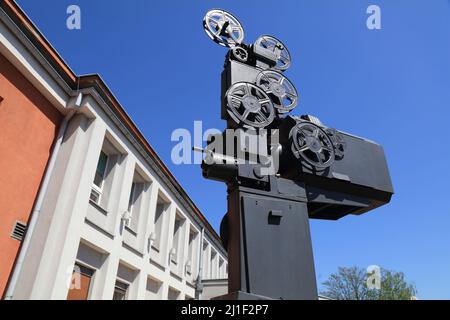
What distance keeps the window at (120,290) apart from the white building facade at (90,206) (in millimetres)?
35

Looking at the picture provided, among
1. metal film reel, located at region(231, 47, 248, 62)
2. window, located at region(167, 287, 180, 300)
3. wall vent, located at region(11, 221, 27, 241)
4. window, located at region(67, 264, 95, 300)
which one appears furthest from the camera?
window, located at region(167, 287, 180, 300)

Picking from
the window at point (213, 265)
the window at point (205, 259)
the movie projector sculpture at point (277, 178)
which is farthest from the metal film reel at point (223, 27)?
the window at point (213, 265)

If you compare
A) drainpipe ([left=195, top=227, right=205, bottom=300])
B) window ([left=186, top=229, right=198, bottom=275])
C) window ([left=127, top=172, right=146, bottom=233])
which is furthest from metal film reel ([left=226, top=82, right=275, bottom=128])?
drainpipe ([left=195, top=227, right=205, bottom=300])

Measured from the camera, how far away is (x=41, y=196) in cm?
770

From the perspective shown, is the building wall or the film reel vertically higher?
the building wall

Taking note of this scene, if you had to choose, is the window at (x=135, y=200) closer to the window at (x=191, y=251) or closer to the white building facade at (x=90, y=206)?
the white building facade at (x=90, y=206)

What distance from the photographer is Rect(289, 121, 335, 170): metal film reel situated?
282cm

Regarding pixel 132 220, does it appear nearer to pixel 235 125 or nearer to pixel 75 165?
pixel 75 165

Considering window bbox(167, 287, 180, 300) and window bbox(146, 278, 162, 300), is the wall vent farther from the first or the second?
window bbox(167, 287, 180, 300)

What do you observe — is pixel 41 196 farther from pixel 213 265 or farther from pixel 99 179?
pixel 213 265

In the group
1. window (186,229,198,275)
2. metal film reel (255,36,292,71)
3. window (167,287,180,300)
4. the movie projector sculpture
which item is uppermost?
window (186,229,198,275)

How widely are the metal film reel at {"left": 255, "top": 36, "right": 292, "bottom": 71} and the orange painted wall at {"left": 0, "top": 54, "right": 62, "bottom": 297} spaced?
6124 mm

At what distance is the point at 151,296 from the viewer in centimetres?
1240
